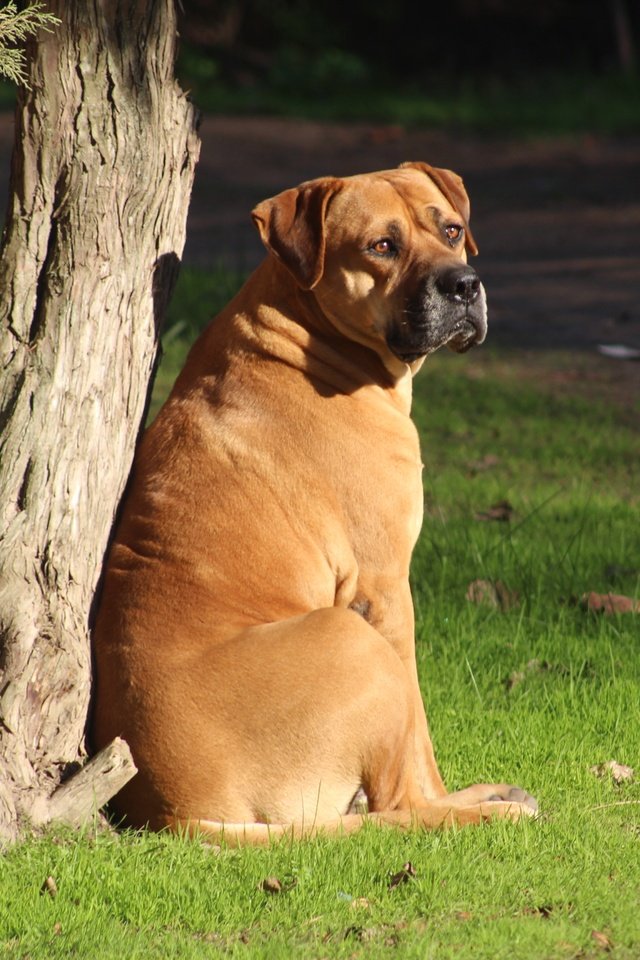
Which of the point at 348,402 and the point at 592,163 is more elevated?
the point at 348,402

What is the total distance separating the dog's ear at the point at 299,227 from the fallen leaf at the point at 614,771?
1820 mm

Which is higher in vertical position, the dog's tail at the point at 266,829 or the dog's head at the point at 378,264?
the dog's head at the point at 378,264

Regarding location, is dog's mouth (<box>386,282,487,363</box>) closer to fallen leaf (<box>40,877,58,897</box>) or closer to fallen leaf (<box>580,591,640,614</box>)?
fallen leaf (<box>580,591,640,614</box>)

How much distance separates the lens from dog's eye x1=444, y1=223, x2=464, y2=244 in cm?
483

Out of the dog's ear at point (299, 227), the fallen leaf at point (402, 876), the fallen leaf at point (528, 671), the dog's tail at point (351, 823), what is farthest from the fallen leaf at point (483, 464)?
the fallen leaf at point (402, 876)

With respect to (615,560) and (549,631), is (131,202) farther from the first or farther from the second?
(615,560)

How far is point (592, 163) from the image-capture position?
15.6 meters

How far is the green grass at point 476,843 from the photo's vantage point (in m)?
3.28

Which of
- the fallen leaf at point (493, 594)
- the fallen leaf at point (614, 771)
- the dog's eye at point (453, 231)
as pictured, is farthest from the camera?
the fallen leaf at point (493, 594)

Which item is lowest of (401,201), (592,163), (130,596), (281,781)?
(592,163)

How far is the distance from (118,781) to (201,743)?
251 millimetres

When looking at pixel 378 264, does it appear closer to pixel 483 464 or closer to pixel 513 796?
pixel 513 796

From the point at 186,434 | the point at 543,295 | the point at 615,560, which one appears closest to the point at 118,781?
the point at 186,434

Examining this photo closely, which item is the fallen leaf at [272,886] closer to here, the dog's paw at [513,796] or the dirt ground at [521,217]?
the dog's paw at [513,796]
